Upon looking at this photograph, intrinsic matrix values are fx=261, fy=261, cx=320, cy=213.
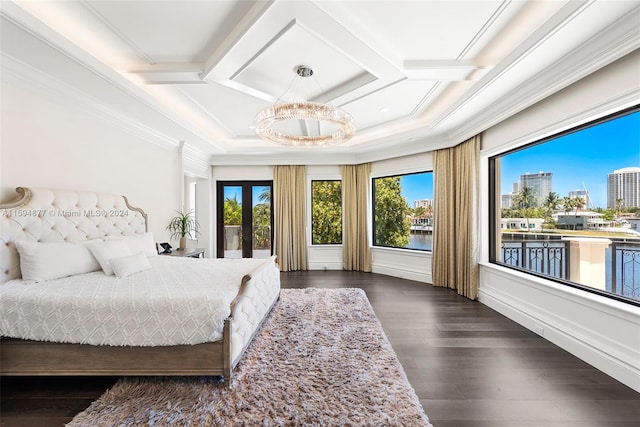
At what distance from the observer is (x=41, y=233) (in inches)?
92.8

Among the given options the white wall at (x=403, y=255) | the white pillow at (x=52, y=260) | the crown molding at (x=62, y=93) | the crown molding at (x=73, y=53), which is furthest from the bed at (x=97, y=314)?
the white wall at (x=403, y=255)

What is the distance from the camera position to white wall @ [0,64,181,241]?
221cm

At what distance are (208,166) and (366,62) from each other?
434cm

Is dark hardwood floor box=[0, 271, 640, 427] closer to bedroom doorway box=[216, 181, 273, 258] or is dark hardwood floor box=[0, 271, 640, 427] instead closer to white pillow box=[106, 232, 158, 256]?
white pillow box=[106, 232, 158, 256]

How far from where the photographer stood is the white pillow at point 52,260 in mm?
2111

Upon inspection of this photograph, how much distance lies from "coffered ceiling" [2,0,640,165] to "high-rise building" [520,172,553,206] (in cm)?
84

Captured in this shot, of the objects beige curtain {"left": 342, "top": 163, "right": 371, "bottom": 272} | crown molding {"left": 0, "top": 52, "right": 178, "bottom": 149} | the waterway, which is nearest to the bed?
crown molding {"left": 0, "top": 52, "right": 178, "bottom": 149}

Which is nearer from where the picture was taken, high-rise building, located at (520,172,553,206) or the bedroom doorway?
high-rise building, located at (520,172,553,206)

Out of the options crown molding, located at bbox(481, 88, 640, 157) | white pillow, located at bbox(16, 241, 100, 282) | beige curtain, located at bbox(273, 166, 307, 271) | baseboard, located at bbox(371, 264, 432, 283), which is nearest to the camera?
crown molding, located at bbox(481, 88, 640, 157)

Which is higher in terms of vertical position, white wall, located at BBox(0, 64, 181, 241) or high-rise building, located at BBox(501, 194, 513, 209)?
white wall, located at BBox(0, 64, 181, 241)

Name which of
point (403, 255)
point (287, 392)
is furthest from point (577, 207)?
point (287, 392)

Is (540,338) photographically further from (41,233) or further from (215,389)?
(41,233)

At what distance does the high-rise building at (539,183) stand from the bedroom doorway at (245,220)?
→ 463cm

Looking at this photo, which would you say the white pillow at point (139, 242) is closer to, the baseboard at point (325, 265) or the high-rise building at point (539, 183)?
the baseboard at point (325, 265)
